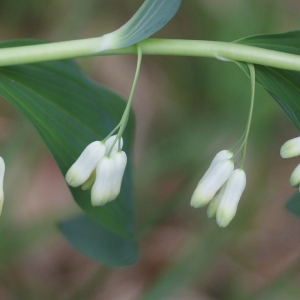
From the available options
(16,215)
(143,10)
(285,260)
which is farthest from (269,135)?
(143,10)

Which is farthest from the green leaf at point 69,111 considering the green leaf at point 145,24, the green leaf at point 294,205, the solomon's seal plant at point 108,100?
the green leaf at point 294,205

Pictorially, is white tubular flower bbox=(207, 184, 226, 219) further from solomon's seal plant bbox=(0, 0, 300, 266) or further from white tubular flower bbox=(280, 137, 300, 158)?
white tubular flower bbox=(280, 137, 300, 158)

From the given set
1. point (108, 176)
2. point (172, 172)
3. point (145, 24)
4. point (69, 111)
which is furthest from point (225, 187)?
point (172, 172)

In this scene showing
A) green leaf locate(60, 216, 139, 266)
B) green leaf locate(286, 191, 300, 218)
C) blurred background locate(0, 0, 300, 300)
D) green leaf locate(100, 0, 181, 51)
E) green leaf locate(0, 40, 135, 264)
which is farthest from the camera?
blurred background locate(0, 0, 300, 300)

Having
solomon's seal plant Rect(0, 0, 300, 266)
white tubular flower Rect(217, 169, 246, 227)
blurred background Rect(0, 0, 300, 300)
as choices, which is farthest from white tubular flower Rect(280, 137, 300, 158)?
blurred background Rect(0, 0, 300, 300)

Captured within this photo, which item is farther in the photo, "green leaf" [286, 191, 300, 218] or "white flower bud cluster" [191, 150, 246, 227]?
"green leaf" [286, 191, 300, 218]

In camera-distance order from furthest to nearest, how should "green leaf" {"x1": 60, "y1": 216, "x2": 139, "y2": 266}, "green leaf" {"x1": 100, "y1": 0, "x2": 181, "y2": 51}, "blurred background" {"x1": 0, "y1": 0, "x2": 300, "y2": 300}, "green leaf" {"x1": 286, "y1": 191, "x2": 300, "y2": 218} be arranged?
"blurred background" {"x1": 0, "y1": 0, "x2": 300, "y2": 300}
"green leaf" {"x1": 60, "y1": 216, "x2": 139, "y2": 266}
"green leaf" {"x1": 286, "y1": 191, "x2": 300, "y2": 218}
"green leaf" {"x1": 100, "y1": 0, "x2": 181, "y2": 51}

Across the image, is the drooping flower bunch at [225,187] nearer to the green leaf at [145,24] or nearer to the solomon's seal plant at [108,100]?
the solomon's seal plant at [108,100]
